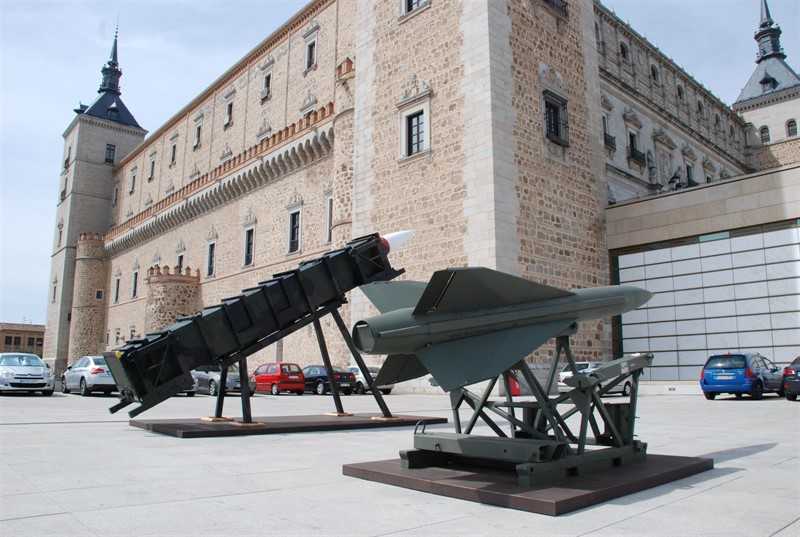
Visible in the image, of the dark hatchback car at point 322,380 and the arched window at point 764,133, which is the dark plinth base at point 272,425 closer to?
the dark hatchback car at point 322,380

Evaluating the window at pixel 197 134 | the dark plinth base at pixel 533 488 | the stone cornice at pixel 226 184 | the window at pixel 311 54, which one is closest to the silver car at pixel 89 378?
the stone cornice at pixel 226 184

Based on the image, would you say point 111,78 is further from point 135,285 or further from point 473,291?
point 473,291

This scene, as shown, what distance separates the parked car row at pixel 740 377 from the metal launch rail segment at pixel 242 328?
10.0 meters

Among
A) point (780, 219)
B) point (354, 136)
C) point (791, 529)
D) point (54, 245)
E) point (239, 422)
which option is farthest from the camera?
point (54, 245)

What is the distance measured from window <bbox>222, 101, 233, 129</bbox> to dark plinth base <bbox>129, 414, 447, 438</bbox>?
33.9 m

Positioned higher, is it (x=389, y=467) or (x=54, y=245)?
(x=54, y=245)

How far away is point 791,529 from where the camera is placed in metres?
3.55

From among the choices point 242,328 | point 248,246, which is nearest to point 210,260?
point 248,246

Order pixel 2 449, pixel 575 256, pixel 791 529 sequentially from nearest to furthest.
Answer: pixel 791 529 < pixel 2 449 < pixel 575 256

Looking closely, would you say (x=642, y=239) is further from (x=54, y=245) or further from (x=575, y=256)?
(x=54, y=245)

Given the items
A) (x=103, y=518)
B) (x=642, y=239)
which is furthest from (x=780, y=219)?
(x=103, y=518)

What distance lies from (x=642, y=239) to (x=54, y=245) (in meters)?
54.9

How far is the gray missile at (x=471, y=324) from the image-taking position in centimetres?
494

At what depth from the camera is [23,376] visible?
55.4ft
